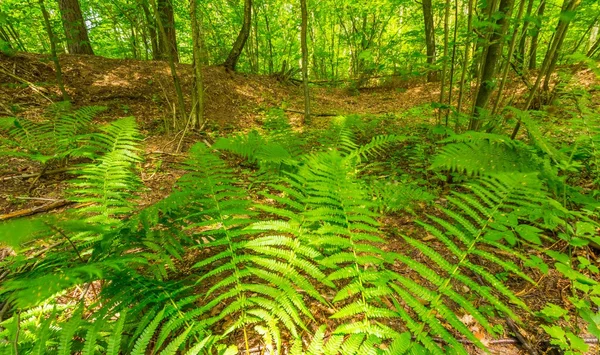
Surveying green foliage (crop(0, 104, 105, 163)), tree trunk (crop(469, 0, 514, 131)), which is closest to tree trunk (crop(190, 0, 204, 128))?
green foliage (crop(0, 104, 105, 163))

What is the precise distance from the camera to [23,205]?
8.18 feet

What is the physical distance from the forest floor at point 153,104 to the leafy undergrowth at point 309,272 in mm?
257

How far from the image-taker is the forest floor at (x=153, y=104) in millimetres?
2640

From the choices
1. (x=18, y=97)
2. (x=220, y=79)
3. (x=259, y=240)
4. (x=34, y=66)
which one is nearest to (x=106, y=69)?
(x=34, y=66)

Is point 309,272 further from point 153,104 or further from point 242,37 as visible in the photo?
point 242,37

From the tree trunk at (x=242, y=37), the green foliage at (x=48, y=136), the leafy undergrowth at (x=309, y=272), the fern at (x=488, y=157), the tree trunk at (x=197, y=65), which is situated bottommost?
the leafy undergrowth at (x=309, y=272)

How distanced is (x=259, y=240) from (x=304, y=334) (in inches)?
20.8

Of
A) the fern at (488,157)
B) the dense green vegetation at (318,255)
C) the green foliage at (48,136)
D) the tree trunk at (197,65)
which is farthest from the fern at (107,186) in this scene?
the tree trunk at (197,65)

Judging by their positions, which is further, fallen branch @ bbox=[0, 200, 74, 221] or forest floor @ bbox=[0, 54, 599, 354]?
forest floor @ bbox=[0, 54, 599, 354]

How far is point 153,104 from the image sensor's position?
5.19m

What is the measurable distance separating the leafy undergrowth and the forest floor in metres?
0.26

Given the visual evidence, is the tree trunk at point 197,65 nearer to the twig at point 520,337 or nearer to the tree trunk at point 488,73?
the tree trunk at point 488,73

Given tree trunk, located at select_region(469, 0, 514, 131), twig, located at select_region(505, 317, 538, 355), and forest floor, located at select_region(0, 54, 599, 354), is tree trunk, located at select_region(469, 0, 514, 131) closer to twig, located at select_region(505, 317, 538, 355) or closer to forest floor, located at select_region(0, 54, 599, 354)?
forest floor, located at select_region(0, 54, 599, 354)

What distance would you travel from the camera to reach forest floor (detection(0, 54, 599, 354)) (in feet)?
8.66
